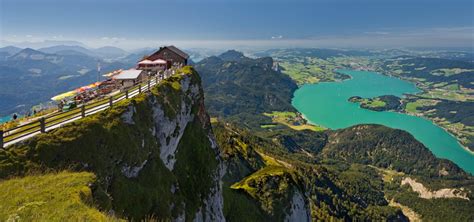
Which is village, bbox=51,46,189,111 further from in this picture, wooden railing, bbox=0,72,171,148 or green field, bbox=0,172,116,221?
green field, bbox=0,172,116,221

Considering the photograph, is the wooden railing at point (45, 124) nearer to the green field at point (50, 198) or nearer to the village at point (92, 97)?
the village at point (92, 97)

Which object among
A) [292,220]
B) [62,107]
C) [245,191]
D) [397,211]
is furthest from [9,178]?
[397,211]

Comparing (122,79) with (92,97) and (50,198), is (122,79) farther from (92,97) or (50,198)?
(50,198)

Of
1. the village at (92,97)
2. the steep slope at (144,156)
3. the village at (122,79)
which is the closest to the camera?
the steep slope at (144,156)

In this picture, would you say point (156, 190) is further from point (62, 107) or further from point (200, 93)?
point (200, 93)

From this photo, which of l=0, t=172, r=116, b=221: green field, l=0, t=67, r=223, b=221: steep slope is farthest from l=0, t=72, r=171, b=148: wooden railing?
l=0, t=172, r=116, b=221: green field

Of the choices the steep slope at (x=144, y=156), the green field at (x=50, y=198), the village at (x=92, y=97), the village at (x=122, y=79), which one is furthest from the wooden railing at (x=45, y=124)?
the green field at (x=50, y=198)
